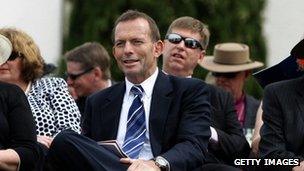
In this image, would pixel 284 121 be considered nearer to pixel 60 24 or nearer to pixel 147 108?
pixel 147 108

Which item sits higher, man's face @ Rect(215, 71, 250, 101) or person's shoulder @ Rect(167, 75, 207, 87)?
person's shoulder @ Rect(167, 75, 207, 87)

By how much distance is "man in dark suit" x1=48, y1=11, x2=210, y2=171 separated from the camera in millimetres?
7047

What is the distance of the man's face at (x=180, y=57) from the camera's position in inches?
338

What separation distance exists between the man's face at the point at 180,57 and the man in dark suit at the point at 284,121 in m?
1.32

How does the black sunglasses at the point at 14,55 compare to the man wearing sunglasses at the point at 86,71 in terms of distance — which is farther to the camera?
the man wearing sunglasses at the point at 86,71

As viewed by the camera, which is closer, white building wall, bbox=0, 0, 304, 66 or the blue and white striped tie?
the blue and white striped tie

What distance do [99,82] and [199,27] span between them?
138 centimetres

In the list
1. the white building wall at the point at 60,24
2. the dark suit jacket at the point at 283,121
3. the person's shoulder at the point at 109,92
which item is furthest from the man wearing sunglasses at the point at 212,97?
the white building wall at the point at 60,24

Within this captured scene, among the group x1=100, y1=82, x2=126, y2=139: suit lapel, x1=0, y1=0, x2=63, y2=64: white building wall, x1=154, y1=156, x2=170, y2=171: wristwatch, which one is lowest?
x1=0, y1=0, x2=63, y2=64: white building wall

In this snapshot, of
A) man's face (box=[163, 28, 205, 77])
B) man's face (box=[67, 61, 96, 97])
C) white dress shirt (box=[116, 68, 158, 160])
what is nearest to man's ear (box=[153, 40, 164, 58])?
white dress shirt (box=[116, 68, 158, 160])

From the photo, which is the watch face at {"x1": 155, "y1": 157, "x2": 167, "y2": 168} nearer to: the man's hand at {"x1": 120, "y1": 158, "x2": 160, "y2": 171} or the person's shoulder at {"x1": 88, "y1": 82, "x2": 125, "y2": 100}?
the man's hand at {"x1": 120, "y1": 158, "x2": 160, "y2": 171}

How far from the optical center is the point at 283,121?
7.24 meters

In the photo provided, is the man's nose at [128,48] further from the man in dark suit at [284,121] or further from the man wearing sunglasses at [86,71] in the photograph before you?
the man wearing sunglasses at [86,71]

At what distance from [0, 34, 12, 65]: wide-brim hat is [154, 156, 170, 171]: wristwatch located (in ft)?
4.48
